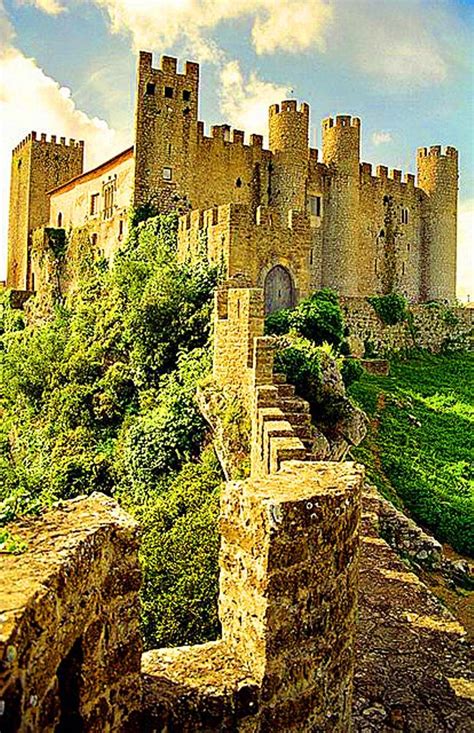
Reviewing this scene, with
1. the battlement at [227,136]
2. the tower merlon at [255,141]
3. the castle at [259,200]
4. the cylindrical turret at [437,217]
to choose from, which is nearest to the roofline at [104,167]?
the castle at [259,200]

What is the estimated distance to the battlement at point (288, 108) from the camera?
3177 centimetres

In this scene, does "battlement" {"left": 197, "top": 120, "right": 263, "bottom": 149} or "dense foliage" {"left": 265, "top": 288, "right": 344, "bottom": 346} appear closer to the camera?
"dense foliage" {"left": 265, "top": 288, "right": 344, "bottom": 346}

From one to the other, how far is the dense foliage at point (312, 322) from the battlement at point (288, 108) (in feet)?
45.5

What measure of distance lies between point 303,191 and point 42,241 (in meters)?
12.8

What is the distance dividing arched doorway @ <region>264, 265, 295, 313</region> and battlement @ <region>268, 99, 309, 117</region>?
41.9ft

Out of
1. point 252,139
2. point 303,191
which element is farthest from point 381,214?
point 252,139

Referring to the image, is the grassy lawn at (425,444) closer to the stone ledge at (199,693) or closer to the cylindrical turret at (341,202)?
the cylindrical turret at (341,202)

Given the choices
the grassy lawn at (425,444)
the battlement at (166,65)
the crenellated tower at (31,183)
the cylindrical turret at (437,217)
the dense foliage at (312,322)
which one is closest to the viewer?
the grassy lawn at (425,444)

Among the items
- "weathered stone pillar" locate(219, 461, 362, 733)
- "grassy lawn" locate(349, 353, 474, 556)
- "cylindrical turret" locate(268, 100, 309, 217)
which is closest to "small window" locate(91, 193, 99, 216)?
"cylindrical turret" locate(268, 100, 309, 217)

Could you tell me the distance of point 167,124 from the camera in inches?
1118

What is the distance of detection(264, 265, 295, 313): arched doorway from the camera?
21703mm

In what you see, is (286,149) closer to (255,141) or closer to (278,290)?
(255,141)

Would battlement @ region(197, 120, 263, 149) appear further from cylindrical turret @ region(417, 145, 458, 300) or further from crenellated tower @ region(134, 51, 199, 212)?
cylindrical turret @ region(417, 145, 458, 300)

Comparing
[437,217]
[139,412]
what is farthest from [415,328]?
[139,412]
